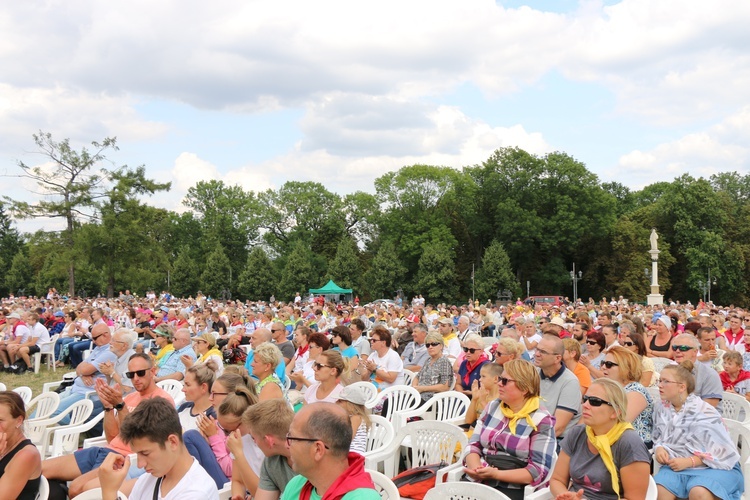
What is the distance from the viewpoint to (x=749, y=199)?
6391 cm

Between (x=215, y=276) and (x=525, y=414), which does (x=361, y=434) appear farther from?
(x=215, y=276)

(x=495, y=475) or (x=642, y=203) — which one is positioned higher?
(x=642, y=203)

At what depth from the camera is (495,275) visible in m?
47.1

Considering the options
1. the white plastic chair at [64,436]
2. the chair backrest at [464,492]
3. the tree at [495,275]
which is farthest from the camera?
the tree at [495,275]

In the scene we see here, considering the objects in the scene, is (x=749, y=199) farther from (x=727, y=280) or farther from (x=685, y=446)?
(x=685, y=446)

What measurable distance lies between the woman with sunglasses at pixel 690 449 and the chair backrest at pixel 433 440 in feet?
4.68

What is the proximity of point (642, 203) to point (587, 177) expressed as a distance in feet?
72.5

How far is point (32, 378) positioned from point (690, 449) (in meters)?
12.0

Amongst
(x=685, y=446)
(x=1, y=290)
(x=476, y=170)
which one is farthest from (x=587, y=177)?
(x=1, y=290)

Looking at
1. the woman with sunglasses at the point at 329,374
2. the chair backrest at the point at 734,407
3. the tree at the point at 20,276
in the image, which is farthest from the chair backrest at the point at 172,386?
the tree at the point at 20,276

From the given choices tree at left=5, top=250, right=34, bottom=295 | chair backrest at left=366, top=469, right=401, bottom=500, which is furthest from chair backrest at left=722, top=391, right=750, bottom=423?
tree at left=5, top=250, right=34, bottom=295

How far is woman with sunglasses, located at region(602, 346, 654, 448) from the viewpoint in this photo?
4.65 meters

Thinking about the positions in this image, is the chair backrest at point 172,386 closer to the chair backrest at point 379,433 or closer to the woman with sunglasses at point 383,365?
the woman with sunglasses at point 383,365

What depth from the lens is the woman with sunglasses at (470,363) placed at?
6500mm
